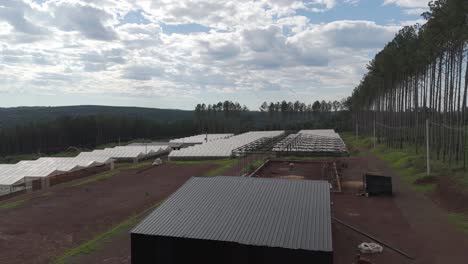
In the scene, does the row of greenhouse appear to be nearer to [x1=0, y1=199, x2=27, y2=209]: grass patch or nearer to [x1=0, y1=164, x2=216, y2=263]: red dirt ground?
[x1=0, y1=164, x2=216, y2=263]: red dirt ground

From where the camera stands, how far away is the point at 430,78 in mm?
28031

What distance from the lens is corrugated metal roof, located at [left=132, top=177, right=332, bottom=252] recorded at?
26.7 ft

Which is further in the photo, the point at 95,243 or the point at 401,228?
the point at 401,228

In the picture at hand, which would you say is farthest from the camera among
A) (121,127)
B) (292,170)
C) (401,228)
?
(121,127)

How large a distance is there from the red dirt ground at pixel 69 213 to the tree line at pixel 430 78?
60.3ft

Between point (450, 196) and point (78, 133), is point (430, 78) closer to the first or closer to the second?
point (450, 196)

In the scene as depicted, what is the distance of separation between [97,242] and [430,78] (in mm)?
27350

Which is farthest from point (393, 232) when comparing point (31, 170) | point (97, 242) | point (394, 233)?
point (31, 170)

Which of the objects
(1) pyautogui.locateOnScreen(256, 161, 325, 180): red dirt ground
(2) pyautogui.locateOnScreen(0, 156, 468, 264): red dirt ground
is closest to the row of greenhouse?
(1) pyautogui.locateOnScreen(256, 161, 325, 180): red dirt ground

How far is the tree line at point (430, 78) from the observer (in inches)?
812

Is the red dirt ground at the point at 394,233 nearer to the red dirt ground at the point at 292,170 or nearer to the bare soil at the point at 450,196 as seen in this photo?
the bare soil at the point at 450,196

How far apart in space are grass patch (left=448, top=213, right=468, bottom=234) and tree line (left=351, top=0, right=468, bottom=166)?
6.63m

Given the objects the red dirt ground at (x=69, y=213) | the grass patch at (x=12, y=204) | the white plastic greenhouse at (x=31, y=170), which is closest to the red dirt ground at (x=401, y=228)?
the red dirt ground at (x=69, y=213)

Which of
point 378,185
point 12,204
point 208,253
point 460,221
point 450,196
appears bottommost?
point 12,204
